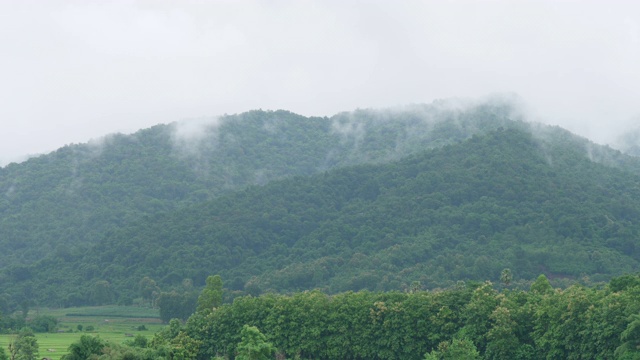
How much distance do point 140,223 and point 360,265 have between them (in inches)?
1757

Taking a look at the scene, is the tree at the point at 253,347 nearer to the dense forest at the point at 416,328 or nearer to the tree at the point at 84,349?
the dense forest at the point at 416,328

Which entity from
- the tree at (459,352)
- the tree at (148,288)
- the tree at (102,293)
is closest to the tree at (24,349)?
the tree at (459,352)

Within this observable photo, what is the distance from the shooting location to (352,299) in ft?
281

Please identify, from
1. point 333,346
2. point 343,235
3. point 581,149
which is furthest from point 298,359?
point 581,149

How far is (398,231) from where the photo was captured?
6142 inches

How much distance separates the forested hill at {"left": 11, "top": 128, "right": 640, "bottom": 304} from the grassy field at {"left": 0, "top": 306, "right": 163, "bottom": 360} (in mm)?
9019

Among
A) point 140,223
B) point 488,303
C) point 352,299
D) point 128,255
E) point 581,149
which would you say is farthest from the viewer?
point 581,149

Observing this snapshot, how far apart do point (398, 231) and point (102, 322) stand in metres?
51.4

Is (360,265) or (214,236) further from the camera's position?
(214,236)

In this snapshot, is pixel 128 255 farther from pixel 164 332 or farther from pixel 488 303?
pixel 488 303

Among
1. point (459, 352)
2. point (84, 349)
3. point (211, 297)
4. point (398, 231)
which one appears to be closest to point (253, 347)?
point (84, 349)

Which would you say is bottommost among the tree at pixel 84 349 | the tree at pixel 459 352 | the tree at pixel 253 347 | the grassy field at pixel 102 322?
the grassy field at pixel 102 322

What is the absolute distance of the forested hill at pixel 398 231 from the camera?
139750mm

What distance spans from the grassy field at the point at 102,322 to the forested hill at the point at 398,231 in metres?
9.02
